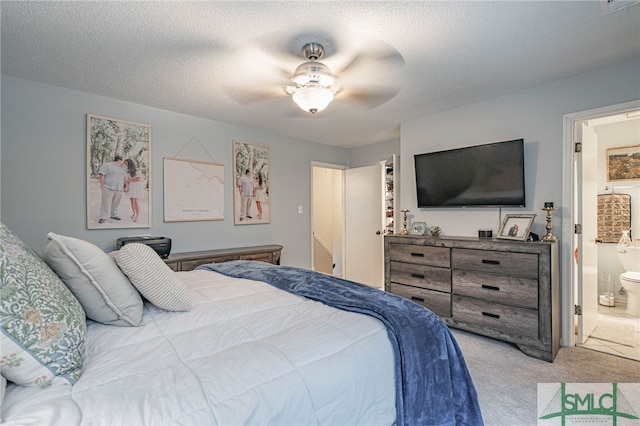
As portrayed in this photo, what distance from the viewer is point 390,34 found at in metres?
1.99

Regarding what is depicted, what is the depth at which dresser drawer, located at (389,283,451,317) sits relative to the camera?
3.06 m

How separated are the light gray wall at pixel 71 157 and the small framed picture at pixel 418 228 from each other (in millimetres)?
2032

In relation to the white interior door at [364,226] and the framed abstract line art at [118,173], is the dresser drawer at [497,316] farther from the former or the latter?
the framed abstract line art at [118,173]

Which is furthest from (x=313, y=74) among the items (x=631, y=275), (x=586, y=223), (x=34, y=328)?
(x=631, y=275)

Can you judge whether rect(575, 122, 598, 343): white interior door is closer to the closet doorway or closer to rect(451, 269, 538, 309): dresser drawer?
rect(451, 269, 538, 309): dresser drawer

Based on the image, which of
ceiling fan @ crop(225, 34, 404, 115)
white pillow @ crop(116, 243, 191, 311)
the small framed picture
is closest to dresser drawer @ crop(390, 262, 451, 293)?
the small framed picture

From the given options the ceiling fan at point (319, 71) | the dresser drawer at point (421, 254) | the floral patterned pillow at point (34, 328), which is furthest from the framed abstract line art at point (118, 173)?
the dresser drawer at point (421, 254)

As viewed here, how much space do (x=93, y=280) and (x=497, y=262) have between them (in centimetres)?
293

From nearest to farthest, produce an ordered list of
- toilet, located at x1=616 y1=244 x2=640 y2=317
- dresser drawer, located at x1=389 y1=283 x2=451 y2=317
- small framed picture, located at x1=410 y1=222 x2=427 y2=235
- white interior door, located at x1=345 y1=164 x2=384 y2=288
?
dresser drawer, located at x1=389 y1=283 x2=451 y2=317 → toilet, located at x1=616 y1=244 x2=640 y2=317 → small framed picture, located at x1=410 y1=222 x2=427 y2=235 → white interior door, located at x1=345 y1=164 x2=384 y2=288

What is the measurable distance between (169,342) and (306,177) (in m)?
3.87

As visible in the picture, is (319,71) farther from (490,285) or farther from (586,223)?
(586,223)

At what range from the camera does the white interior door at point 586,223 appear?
9.09 feet

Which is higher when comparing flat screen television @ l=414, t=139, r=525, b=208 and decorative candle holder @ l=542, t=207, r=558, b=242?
flat screen television @ l=414, t=139, r=525, b=208

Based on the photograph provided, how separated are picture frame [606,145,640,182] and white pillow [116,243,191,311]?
5.04 m
